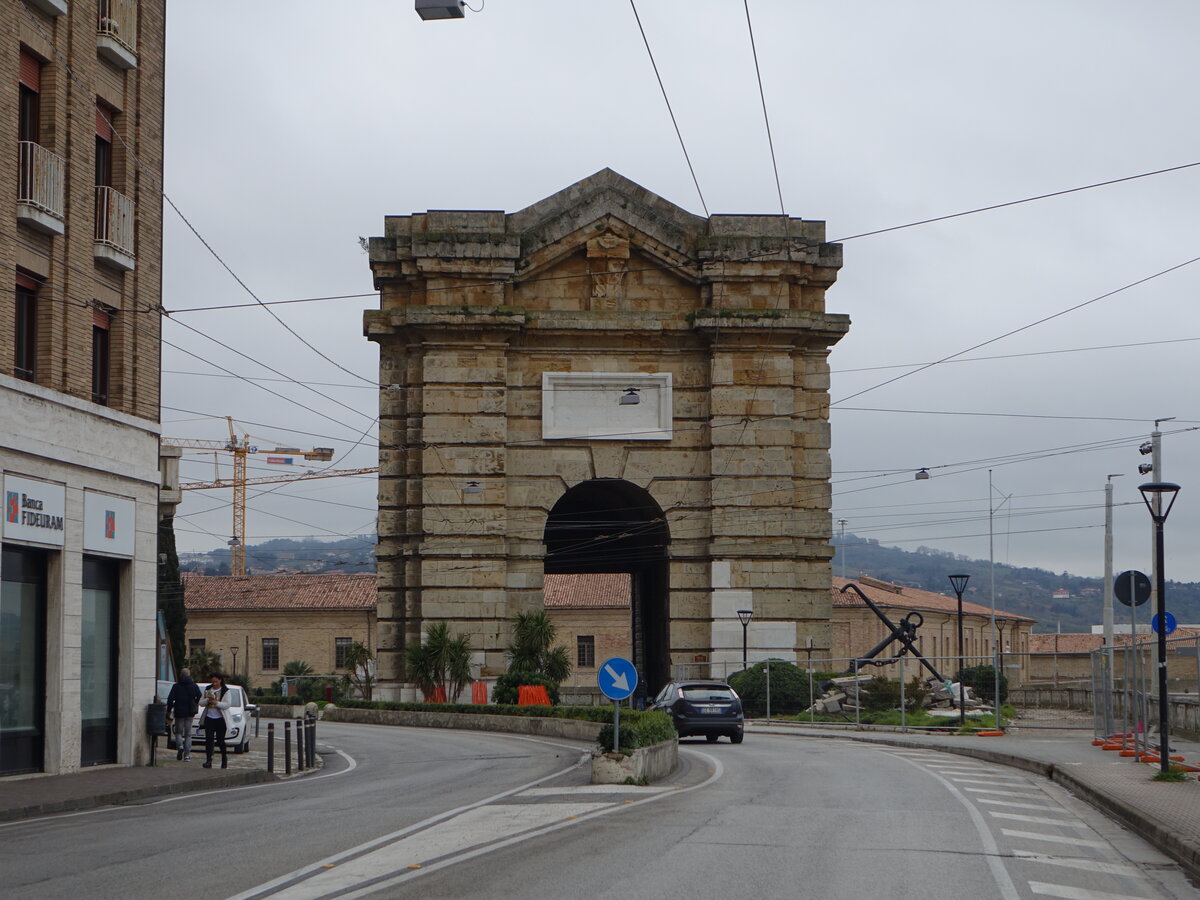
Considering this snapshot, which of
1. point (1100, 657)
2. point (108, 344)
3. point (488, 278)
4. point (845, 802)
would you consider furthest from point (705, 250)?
point (845, 802)

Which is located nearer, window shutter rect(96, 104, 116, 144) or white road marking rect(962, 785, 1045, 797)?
white road marking rect(962, 785, 1045, 797)

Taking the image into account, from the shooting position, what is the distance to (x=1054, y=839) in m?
→ 15.2

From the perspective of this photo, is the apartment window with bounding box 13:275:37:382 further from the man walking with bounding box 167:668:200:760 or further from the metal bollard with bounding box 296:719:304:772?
the metal bollard with bounding box 296:719:304:772

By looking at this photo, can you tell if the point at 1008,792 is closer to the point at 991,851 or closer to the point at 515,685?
the point at 991,851

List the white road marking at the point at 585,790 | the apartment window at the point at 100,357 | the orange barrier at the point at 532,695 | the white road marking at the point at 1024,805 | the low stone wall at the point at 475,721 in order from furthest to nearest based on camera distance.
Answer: the orange barrier at the point at 532,695 → the low stone wall at the point at 475,721 → the apartment window at the point at 100,357 → the white road marking at the point at 585,790 → the white road marking at the point at 1024,805

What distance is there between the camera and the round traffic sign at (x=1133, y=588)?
26.6 m

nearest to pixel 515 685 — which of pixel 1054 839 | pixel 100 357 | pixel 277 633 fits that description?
pixel 100 357

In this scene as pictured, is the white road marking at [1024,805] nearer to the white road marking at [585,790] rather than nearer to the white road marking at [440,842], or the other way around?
the white road marking at [585,790]

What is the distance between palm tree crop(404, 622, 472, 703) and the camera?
41281mm

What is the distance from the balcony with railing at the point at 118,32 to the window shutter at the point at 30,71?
5.55ft

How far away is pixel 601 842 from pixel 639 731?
8.13 m

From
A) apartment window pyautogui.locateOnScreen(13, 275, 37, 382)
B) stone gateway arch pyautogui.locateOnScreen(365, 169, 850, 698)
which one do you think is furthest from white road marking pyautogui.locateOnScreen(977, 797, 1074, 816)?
stone gateway arch pyautogui.locateOnScreen(365, 169, 850, 698)

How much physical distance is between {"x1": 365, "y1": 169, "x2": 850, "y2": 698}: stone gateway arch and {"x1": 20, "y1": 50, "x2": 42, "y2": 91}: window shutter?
61.3 feet

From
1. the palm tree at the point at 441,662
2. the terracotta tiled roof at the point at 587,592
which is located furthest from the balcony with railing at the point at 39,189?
the terracotta tiled roof at the point at 587,592
